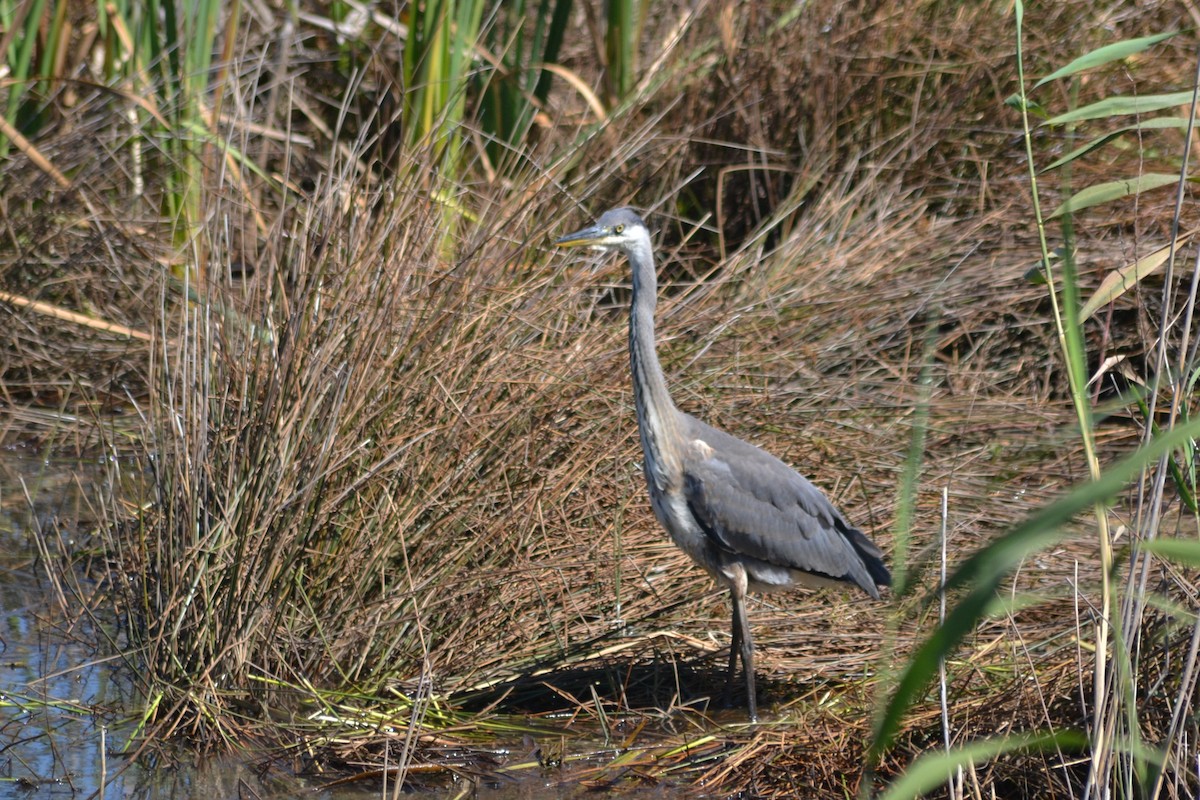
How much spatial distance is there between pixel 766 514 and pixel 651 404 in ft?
1.42

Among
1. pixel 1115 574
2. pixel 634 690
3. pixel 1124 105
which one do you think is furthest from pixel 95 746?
pixel 1124 105

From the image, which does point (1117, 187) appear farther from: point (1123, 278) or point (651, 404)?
point (651, 404)

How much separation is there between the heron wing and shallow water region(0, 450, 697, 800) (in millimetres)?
687

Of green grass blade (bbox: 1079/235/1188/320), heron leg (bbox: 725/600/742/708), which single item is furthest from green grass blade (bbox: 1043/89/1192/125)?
heron leg (bbox: 725/600/742/708)

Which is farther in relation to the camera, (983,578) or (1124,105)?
(1124,105)

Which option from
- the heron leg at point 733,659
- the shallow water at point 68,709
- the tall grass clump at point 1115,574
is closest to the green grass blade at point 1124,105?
the tall grass clump at point 1115,574

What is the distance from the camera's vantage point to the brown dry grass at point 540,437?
11.2ft

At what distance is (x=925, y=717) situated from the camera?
342 cm

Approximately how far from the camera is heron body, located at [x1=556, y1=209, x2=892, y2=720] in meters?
3.86

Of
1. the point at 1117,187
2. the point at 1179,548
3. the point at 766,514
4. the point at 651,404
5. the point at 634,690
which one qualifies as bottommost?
the point at 634,690

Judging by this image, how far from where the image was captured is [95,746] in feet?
11.2

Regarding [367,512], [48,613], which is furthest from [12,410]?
[367,512]

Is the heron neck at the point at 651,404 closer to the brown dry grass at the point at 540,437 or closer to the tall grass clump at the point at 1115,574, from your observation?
the brown dry grass at the point at 540,437

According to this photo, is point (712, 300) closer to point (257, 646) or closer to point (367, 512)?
point (367, 512)
